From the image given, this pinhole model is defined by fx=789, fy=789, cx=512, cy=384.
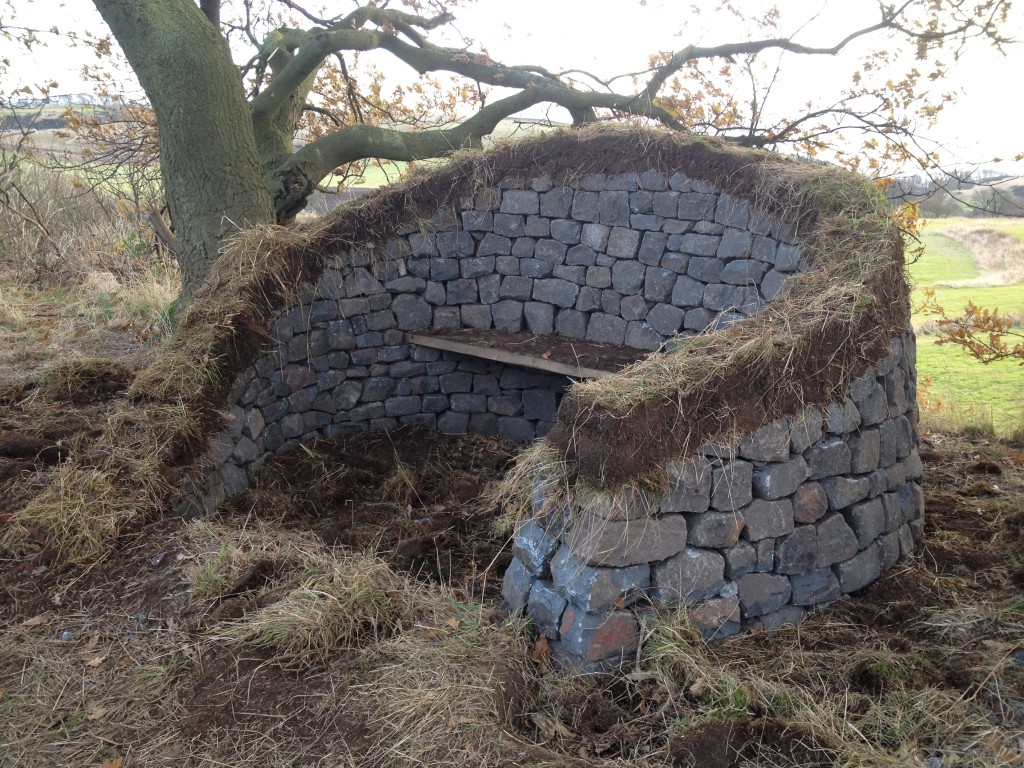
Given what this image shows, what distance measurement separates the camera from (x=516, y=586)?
3678 millimetres

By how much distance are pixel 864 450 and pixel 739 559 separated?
0.96 metres

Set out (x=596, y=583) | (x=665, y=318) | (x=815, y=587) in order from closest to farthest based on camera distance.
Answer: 1. (x=596, y=583)
2. (x=815, y=587)
3. (x=665, y=318)

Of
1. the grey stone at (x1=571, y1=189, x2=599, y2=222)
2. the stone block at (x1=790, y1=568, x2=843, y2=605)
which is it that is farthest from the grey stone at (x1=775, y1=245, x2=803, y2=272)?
the stone block at (x1=790, y1=568, x2=843, y2=605)

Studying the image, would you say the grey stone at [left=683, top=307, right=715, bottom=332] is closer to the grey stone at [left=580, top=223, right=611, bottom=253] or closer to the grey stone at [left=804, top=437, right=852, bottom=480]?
the grey stone at [left=580, top=223, right=611, bottom=253]

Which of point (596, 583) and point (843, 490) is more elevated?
point (843, 490)

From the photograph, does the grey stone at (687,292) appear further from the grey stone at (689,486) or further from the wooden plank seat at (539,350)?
the grey stone at (689,486)

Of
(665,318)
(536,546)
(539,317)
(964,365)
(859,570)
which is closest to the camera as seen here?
(536,546)

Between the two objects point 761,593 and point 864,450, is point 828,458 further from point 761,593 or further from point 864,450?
point 761,593

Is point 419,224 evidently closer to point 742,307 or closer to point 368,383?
point 368,383

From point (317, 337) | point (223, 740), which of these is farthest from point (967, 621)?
point (317, 337)

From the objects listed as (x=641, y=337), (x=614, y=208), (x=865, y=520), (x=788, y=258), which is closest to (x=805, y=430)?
(x=865, y=520)

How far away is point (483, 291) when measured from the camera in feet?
21.6

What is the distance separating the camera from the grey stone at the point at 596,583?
3.26m

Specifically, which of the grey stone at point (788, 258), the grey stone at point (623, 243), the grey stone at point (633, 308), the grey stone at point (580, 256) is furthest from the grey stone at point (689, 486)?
Result: the grey stone at point (580, 256)
